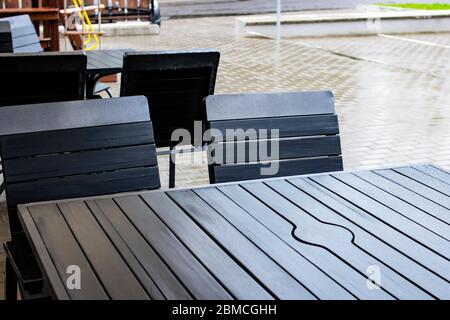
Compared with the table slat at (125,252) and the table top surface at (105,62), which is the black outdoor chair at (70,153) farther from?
the table top surface at (105,62)

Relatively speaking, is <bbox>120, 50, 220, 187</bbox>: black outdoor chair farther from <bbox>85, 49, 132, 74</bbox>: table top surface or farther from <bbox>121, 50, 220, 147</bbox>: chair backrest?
<bbox>85, 49, 132, 74</bbox>: table top surface

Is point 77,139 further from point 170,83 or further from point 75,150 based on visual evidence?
point 170,83

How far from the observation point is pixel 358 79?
8977 millimetres

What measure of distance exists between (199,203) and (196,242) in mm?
309

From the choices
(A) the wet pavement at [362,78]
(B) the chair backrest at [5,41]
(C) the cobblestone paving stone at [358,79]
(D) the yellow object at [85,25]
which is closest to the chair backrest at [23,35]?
(B) the chair backrest at [5,41]

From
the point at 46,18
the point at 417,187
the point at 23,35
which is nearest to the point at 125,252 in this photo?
the point at 417,187

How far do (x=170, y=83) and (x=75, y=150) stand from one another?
161 cm

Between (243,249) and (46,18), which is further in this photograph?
(46,18)

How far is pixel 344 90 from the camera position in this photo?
8273 mm

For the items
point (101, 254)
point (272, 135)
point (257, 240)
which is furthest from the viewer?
point (272, 135)

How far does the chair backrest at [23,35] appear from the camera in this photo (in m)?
5.71

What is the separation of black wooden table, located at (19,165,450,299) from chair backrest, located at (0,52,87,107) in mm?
1626
